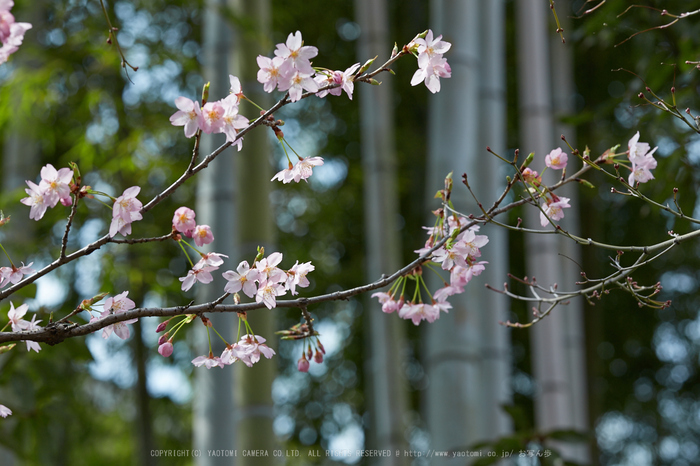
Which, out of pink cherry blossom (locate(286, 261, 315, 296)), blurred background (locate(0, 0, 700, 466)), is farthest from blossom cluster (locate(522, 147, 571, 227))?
pink cherry blossom (locate(286, 261, 315, 296))

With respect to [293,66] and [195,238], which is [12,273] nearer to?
[195,238]

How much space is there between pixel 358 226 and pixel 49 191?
134 inches

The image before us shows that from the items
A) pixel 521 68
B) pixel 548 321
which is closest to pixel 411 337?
pixel 548 321

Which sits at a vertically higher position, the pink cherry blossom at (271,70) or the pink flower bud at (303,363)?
the pink cherry blossom at (271,70)

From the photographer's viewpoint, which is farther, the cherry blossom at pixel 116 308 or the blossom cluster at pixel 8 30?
the cherry blossom at pixel 116 308

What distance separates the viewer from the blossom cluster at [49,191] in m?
0.68

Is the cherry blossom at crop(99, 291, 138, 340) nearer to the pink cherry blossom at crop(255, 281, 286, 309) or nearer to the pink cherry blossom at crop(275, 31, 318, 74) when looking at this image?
the pink cherry blossom at crop(255, 281, 286, 309)

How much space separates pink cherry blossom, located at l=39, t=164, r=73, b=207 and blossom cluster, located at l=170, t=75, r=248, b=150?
0.12m

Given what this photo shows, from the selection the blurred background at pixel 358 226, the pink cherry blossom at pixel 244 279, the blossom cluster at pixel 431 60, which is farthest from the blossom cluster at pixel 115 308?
the blossom cluster at pixel 431 60

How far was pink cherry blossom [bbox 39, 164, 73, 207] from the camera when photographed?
67 centimetres

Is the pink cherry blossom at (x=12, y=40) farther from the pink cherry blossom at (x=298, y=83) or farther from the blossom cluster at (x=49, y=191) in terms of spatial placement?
the pink cherry blossom at (x=298, y=83)

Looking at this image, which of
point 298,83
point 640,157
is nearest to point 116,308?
point 298,83

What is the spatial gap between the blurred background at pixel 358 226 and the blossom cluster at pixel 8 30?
0.44 m

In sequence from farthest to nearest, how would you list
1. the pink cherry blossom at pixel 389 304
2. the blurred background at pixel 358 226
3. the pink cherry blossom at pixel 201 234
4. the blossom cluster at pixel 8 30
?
the blurred background at pixel 358 226, the pink cherry blossom at pixel 389 304, the pink cherry blossom at pixel 201 234, the blossom cluster at pixel 8 30
